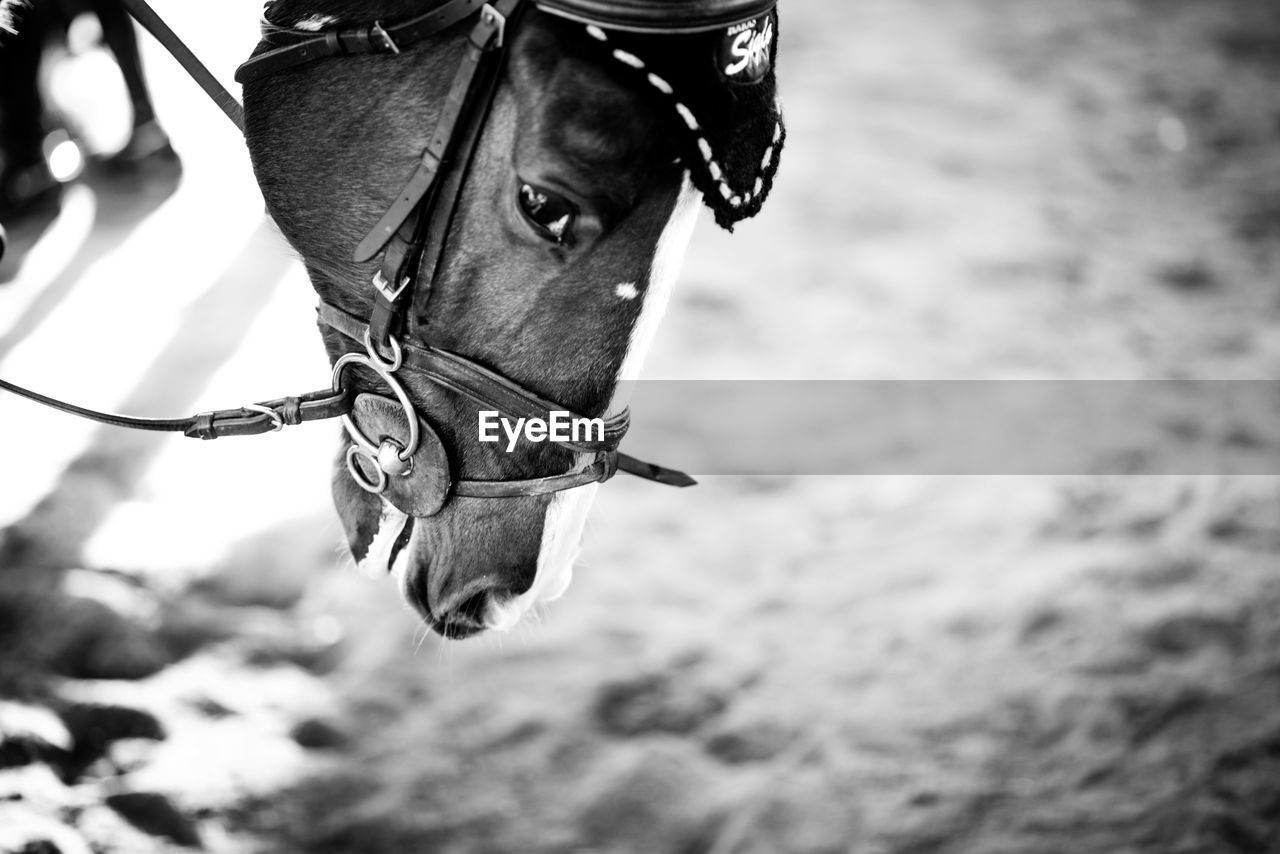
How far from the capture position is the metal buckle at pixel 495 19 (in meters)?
1.34

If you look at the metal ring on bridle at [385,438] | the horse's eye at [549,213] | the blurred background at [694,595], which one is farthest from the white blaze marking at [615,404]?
the blurred background at [694,595]

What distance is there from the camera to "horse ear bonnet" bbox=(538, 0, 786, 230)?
1297mm

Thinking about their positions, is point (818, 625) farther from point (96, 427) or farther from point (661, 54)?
point (96, 427)

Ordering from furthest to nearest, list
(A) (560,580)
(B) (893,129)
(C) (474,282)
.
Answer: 1. (B) (893,129)
2. (A) (560,580)
3. (C) (474,282)

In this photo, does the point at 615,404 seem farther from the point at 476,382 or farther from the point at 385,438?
the point at 385,438

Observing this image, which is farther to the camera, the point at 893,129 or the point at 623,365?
the point at 893,129

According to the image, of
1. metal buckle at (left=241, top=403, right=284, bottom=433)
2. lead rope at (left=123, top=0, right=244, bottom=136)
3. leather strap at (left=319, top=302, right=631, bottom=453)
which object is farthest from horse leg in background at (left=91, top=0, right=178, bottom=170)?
leather strap at (left=319, top=302, right=631, bottom=453)

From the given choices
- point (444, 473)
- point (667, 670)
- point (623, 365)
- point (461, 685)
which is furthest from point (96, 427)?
point (623, 365)

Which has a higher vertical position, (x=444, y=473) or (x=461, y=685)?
(x=444, y=473)

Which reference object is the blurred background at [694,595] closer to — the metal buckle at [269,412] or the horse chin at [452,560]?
the metal buckle at [269,412]

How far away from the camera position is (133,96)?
15.5 ft

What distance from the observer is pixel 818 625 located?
3227 mm

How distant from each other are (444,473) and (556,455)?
0.65ft

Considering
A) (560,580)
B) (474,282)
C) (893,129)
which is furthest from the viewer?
(893,129)
